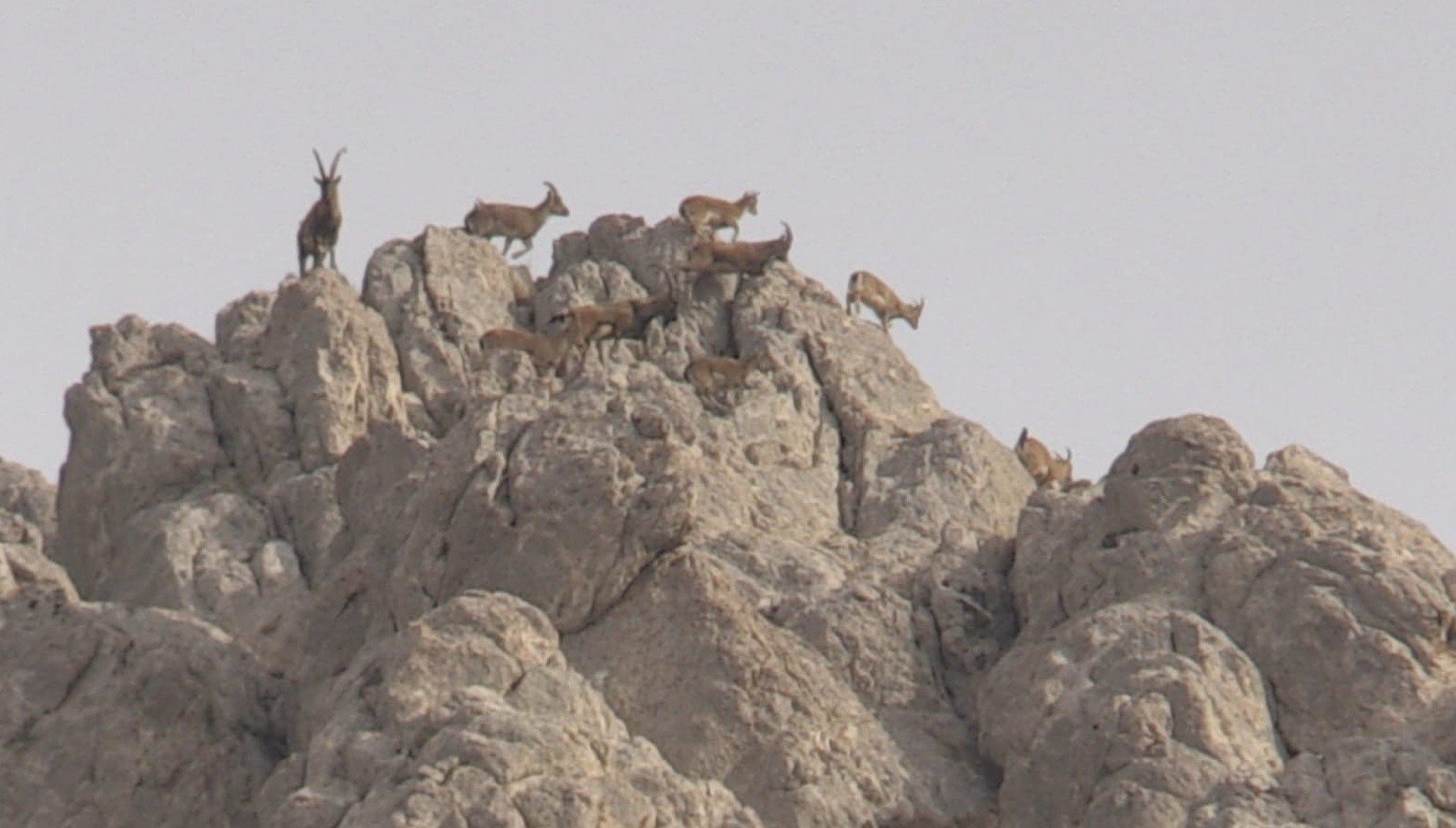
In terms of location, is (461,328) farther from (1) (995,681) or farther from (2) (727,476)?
(1) (995,681)

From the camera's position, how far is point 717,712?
43.3m

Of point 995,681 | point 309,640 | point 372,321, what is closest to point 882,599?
point 995,681

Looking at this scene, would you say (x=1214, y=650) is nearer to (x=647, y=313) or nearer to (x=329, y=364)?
(x=647, y=313)

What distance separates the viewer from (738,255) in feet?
180

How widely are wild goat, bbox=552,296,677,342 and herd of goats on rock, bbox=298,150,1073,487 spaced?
0.04ft

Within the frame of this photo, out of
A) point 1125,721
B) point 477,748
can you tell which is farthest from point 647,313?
point 477,748

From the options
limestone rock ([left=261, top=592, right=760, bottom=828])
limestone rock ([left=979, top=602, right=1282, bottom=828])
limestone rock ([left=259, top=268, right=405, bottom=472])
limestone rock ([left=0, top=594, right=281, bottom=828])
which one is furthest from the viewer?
limestone rock ([left=259, top=268, right=405, bottom=472])

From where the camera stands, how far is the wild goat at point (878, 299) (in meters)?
58.9

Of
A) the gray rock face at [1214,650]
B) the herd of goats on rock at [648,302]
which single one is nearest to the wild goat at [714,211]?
the herd of goats on rock at [648,302]

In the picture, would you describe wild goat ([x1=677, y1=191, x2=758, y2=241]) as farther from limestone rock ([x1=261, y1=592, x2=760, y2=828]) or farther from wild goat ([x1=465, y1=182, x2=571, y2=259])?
limestone rock ([x1=261, y1=592, x2=760, y2=828])

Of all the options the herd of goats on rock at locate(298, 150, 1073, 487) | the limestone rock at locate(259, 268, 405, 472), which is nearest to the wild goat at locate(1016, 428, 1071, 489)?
the herd of goats on rock at locate(298, 150, 1073, 487)

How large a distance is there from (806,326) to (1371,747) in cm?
1483

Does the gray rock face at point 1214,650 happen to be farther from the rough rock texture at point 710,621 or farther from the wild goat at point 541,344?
the wild goat at point 541,344

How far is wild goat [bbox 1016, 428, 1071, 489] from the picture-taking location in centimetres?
5388
